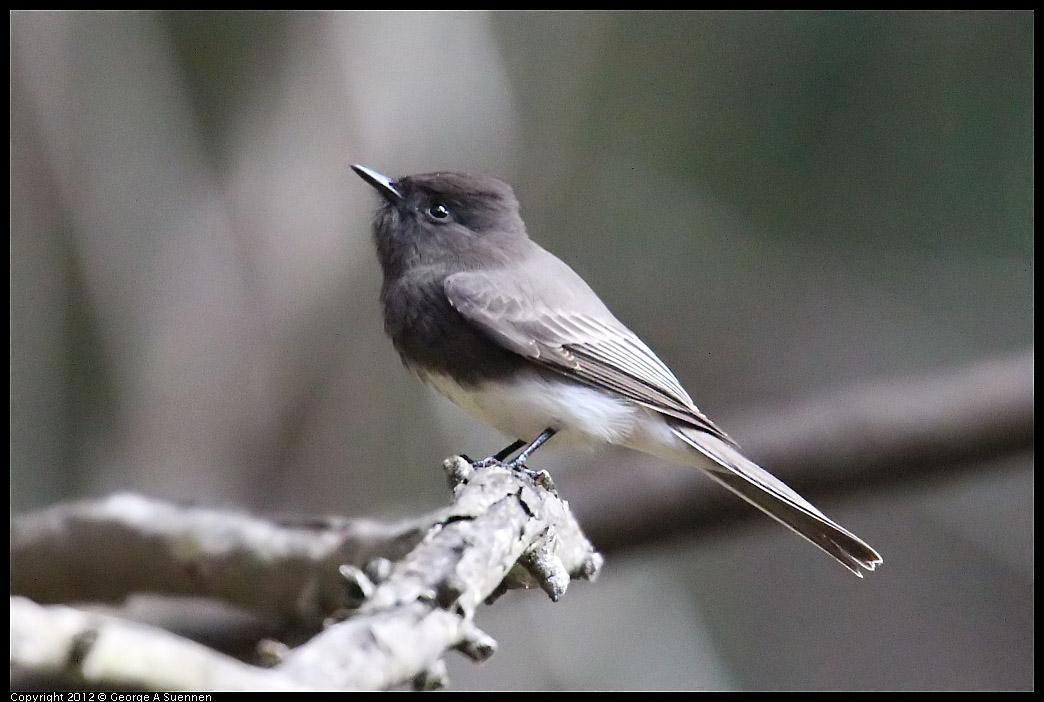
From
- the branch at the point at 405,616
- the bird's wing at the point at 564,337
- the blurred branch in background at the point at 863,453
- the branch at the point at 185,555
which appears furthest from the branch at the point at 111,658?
the blurred branch in background at the point at 863,453

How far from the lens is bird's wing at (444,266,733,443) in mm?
2979

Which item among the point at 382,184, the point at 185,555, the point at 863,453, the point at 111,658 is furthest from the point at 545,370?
the point at 111,658

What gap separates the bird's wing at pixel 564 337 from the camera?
2.98 m

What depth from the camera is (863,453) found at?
146 inches

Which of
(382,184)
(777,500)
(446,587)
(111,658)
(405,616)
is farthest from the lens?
(382,184)

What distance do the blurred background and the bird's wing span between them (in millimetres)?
796

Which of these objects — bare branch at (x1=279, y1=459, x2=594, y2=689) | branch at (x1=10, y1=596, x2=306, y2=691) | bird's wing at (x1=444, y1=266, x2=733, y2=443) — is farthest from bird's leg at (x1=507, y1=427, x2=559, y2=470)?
branch at (x1=10, y1=596, x2=306, y2=691)

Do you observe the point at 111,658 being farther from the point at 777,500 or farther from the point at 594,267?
the point at 594,267

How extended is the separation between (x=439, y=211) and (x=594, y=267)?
2.61 metres

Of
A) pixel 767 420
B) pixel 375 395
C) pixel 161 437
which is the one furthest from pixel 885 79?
pixel 161 437

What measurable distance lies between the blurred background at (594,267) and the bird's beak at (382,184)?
122 centimetres

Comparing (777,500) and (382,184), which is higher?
Answer: (382,184)

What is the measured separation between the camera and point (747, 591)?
5.71 meters

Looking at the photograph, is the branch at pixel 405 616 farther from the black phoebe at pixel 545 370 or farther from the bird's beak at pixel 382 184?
the bird's beak at pixel 382 184
